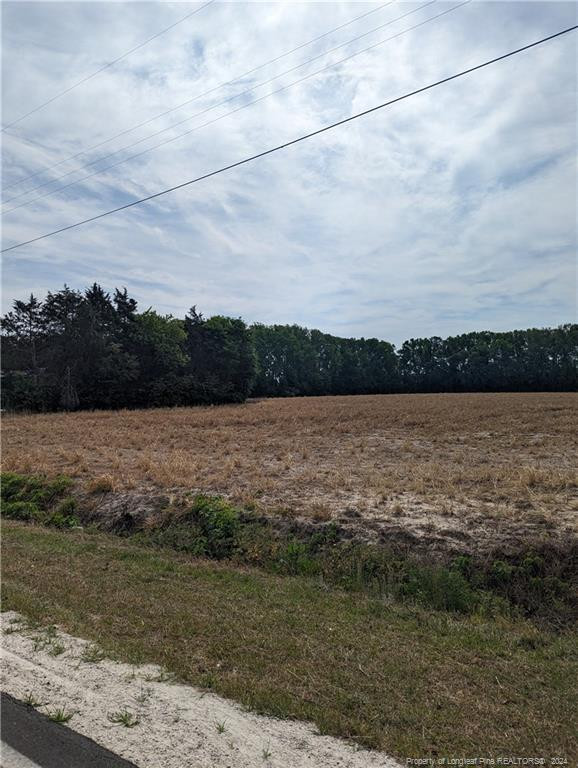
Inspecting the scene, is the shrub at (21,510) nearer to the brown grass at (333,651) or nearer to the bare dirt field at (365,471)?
the bare dirt field at (365,471)

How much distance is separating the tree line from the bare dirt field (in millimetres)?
25915

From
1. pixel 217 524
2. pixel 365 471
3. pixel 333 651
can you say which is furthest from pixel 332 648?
pixel 365 471

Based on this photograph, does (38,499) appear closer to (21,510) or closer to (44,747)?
(21,510)

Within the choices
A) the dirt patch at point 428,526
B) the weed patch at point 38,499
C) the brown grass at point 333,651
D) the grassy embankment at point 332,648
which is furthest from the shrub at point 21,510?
the brown grass at point 333,651

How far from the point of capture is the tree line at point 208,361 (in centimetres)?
5300

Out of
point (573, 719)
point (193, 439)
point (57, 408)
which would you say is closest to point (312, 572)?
point (573, 719)

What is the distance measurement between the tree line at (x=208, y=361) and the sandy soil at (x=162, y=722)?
166 ft

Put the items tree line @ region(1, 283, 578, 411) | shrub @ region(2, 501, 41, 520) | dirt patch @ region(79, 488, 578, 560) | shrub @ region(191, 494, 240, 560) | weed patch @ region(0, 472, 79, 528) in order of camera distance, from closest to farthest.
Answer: dirt patch @ region(79, 488, 578, 560)
shrub @ region(191, 494, 240, 560)
weed patch @ region(0, 472, 79, 528)
shrub @ region(2, 501, 41, 520)
tree line @ region(1, 283, 578, 411)

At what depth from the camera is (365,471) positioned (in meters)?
13.9

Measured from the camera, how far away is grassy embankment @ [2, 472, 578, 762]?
3.70m

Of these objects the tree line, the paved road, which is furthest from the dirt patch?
the tree line

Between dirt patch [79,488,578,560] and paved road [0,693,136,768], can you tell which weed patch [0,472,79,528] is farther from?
paved road [0,693,136,768]

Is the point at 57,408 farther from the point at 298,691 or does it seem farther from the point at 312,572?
the point at 298,691

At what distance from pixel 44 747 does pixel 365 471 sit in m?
11.1
